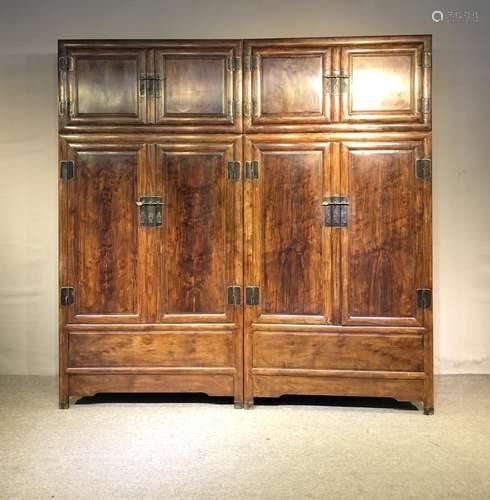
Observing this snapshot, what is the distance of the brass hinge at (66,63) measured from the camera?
3398 mm

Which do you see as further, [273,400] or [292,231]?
[273,400]

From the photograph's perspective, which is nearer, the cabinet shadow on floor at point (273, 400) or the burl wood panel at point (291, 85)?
the burl wood panel at point (291, 85)

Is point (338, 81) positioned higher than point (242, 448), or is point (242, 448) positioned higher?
point (338, 81)

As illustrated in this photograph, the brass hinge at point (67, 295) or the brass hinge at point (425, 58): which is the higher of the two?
the brass hinge at point (425, 58)

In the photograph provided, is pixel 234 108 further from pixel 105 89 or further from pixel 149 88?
pixel 105 89

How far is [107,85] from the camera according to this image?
342 cm

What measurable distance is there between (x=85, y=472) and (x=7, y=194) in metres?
2.27

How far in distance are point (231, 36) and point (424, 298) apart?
83.6 inches

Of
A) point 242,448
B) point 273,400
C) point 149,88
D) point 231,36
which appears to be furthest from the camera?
point 231,36

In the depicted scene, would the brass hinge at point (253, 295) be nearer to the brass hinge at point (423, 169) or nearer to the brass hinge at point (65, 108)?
the brass hinge at point (423, 169)

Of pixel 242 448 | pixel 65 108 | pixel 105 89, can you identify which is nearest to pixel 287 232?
pixel 242 448

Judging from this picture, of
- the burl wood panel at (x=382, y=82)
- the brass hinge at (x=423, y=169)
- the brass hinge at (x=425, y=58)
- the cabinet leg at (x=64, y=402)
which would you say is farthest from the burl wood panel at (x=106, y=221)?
the brass hinge at (x=425, y=58)

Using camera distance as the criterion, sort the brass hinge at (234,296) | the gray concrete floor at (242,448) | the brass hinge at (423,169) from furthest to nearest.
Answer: the brass hinge at (234,296), the brass hinge at (423,169), the gray concrete floor at (242,448)

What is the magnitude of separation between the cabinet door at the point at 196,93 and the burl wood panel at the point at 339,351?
3.93 feet
